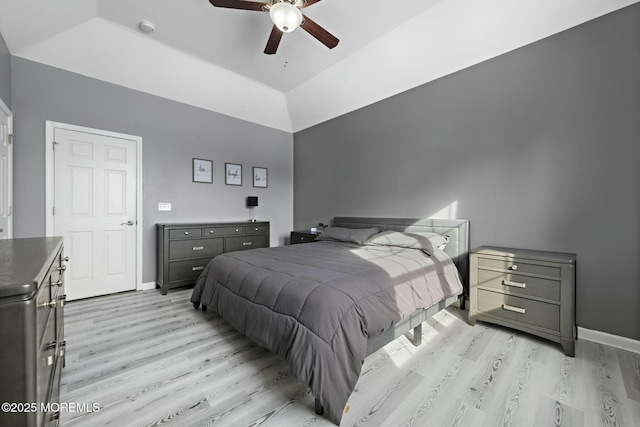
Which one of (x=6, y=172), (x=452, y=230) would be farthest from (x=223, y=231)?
(x=452, y=230)

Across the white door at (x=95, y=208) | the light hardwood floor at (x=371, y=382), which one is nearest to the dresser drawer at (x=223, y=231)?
the white door at (x=95, y=208)

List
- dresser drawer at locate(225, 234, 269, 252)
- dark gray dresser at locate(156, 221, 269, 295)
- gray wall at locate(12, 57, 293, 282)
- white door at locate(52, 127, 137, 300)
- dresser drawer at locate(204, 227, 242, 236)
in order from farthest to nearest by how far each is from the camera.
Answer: dresser drawer at locate(225, 234, 269, 252) < dresser drawer at locate(204, 227, 242, 236) < dark gray dresser at locate(156, 221, 269, 295) < white door at locate(52, 127, 137, 300) < gray wall at locate(12, 57, 293, 282)

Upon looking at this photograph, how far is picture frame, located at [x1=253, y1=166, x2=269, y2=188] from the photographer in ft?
16.4

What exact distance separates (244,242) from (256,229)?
0.31 meters

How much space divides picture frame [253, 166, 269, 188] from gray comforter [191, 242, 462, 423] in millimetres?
2453

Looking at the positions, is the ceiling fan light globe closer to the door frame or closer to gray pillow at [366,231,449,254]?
gray pillow at [366,231,449,254]

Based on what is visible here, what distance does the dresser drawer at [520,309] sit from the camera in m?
2.20

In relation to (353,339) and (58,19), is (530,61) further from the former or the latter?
(58,19)

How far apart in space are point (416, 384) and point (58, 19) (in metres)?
4.73

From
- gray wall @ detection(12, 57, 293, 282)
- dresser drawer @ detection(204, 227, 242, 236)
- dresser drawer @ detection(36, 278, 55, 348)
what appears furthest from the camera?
dresser drawer @ detection(204, 227, 242, 236)

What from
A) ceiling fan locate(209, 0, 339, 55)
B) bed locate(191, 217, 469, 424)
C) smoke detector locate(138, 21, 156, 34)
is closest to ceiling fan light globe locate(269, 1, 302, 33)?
ceiling fan locate(209, 0, 339, 55)

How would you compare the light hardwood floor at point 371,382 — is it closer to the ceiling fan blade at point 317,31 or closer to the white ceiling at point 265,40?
the ceiling fan blade at point 317,31

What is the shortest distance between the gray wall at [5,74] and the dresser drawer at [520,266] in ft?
16.5

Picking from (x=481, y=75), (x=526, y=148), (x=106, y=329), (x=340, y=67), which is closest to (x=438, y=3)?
(x=481, y=75)
